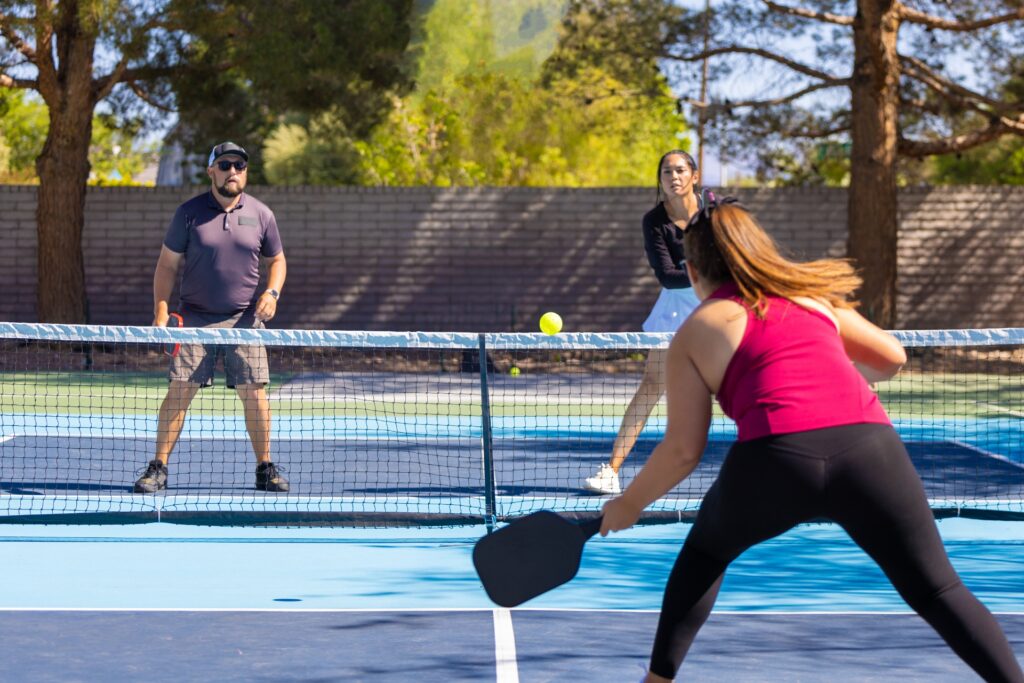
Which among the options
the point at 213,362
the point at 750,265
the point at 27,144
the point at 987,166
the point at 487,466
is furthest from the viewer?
the point at 27,144

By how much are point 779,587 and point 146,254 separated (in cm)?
1754

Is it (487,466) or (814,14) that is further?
(814,14)

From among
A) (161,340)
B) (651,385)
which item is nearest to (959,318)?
(651,385)

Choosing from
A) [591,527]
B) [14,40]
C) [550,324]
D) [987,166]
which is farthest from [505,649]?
[987,166]

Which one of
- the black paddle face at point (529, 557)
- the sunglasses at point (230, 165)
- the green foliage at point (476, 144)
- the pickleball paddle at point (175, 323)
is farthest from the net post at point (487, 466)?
the green foliage at point (476, 144)

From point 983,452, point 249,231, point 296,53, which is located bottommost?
point 983,452

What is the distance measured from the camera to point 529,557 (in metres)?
4.53

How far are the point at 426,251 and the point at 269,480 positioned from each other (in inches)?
552

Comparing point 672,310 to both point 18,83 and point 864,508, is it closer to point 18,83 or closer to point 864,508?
point 864,508

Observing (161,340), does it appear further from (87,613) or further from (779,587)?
(779,587)

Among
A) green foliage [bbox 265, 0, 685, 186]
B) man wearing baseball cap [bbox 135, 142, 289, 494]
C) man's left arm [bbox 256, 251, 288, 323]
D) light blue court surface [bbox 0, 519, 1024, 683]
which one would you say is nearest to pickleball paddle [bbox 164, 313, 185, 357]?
man wearing baseball cap [bbox 135, 142, 289, 494]

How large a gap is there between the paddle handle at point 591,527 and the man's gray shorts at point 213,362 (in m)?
4.90

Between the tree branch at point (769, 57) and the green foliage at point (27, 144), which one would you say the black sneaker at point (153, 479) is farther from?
the green foliage at point (27, 144)

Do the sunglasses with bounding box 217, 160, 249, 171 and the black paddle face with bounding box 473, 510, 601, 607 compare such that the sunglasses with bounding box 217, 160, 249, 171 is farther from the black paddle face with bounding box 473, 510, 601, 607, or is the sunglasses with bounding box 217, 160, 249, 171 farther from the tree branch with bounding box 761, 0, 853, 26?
the tree branch with bounding box 761, 0, 853, 26
